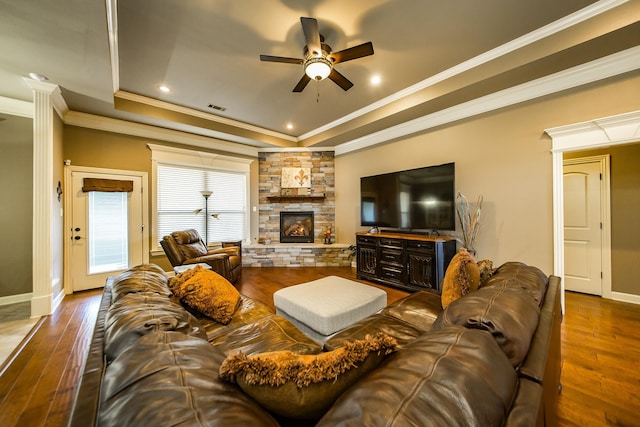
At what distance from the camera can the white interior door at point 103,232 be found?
12.5 feet

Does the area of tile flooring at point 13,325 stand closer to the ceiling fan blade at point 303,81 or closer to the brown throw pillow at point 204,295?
the brown throw pillow at point 204,295

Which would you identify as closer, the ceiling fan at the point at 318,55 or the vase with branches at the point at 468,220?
the ceiling fan at the point at 318,55

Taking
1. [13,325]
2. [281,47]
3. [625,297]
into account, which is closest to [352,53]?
[281,47]

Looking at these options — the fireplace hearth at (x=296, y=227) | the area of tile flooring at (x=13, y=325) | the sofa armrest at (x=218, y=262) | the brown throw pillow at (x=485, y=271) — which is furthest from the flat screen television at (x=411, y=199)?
the area of tile flooring at (x=13, y=325)

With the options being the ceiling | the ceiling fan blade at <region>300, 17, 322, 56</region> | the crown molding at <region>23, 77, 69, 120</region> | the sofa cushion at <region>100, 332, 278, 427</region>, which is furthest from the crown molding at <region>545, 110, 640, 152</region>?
the crown molding at <region>23, 77, 69, 120</region>

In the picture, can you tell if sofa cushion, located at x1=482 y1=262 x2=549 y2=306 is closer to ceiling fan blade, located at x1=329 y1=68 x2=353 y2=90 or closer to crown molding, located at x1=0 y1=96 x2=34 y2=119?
ceiling fan blade, located at x1=329 y1=68 x2=353 y2=90

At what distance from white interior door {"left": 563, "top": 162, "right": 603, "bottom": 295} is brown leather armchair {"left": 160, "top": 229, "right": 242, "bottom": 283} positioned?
17.7 ft

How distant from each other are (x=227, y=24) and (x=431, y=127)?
10.7 feet

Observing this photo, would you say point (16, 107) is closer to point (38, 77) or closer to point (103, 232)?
point (38, 77)

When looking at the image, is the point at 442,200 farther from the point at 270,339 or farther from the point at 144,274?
the point at 144,274

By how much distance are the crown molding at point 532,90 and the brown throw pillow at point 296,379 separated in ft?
12.8

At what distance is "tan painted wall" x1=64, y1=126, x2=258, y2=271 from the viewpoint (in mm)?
3791

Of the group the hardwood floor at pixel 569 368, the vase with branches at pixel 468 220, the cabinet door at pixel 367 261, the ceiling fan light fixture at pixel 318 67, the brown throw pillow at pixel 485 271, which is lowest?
the hardwood floor at pixel 569 368

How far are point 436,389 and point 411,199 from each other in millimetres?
3762
